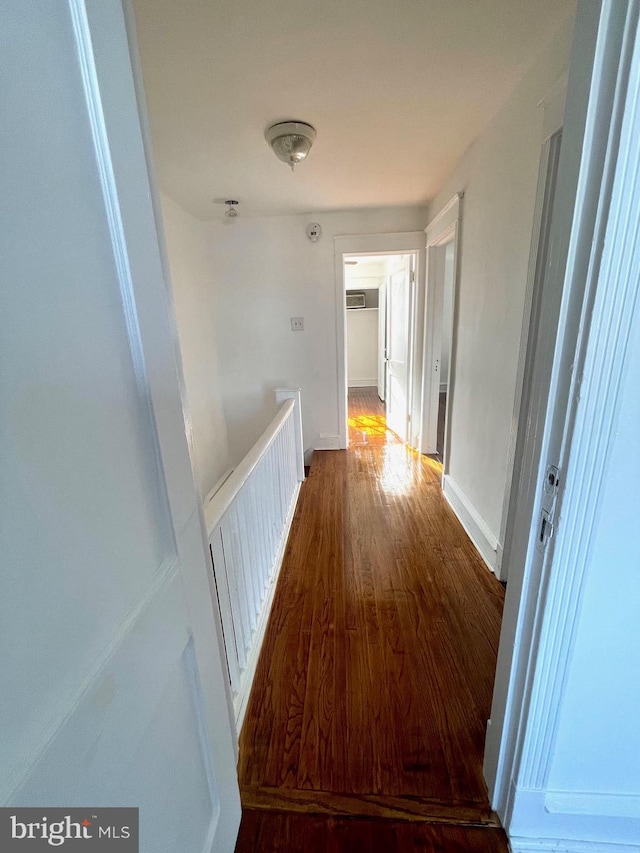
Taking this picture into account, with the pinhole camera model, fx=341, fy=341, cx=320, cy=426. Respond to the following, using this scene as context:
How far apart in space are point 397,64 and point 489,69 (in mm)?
407

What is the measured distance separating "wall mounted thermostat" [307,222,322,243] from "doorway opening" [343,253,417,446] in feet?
1.15

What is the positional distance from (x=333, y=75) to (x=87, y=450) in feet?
6.05

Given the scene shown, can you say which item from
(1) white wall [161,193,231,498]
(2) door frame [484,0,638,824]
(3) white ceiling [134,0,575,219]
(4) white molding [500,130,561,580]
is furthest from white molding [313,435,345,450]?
(2) door frame [484,0,638,824]

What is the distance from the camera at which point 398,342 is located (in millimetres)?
3982

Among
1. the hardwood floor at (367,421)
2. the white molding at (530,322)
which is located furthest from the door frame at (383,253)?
the white molding at (530,322)

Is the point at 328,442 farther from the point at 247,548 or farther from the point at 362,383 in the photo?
the point at 362,383

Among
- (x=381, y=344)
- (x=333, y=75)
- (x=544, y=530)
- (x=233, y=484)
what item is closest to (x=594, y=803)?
(x=544, y=530)

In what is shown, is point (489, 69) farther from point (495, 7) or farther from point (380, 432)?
point (380, 432)

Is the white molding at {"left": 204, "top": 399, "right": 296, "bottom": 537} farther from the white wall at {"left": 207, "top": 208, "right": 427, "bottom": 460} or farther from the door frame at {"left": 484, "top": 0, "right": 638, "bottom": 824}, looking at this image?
the white wall at {"left": 207, "top": 208, "right": 427, "bottom": 460}

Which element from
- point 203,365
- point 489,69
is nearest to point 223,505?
point 489,69

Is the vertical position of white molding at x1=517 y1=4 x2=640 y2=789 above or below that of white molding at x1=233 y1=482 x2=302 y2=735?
above

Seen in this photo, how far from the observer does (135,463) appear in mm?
537

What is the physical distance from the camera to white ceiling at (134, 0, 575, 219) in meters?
1.17

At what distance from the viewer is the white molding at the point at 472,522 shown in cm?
193
